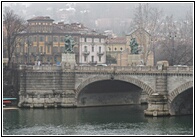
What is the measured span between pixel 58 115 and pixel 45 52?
46661 millimetres

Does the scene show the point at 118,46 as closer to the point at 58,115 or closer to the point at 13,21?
the point at 13,21

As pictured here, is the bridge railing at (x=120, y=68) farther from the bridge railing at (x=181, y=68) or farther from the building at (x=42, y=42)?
the building at (x=42, y=42)

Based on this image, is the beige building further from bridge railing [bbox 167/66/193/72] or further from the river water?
bridge railing [bbox 167/66/193/72]

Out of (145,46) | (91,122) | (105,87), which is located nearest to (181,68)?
(91,122)

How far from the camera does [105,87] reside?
85.0 m

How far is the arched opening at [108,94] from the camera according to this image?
83250 mm

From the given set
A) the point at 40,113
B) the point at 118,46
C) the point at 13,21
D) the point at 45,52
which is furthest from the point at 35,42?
the point at 40,113

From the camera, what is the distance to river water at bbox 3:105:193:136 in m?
62.3

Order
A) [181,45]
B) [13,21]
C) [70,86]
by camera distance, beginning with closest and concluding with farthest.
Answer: [70,86], [13,21], [181,45]

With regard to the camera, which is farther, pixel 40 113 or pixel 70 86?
pixel 70 86

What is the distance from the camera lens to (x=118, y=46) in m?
138

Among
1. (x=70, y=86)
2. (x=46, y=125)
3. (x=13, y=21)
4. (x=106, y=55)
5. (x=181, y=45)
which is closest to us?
(x=46, y=125)

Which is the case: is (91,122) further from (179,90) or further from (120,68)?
(120,68)

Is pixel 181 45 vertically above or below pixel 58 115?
above
